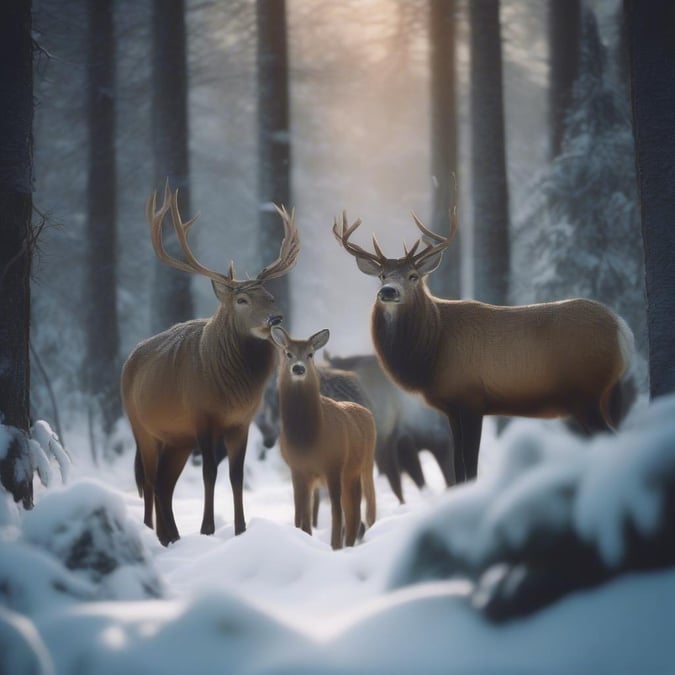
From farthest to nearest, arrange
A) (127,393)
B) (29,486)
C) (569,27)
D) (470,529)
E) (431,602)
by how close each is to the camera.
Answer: (569,27) → (127,393) → (29,486) → (470,529) → (431,602)

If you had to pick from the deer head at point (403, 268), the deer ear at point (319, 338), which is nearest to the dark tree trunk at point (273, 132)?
the deer ear at point (319, 338)

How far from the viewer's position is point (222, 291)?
7195 millimetres

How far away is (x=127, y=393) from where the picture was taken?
771cm

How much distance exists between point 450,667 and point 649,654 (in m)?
0.49

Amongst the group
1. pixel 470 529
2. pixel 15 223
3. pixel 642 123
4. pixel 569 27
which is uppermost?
pixel 569 27

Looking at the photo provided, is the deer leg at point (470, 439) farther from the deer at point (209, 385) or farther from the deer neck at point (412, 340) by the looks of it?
the deer at point (209, 385)

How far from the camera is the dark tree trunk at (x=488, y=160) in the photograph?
13164mm

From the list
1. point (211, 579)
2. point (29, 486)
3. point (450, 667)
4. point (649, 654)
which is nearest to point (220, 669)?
point (450, 667)

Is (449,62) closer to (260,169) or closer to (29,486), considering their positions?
(260,169)

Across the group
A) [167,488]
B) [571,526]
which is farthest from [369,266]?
[571,526]

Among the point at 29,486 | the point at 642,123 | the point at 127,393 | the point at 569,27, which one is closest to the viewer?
the point at 29,486

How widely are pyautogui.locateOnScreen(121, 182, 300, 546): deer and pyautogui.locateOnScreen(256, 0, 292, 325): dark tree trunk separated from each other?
5.83 metres

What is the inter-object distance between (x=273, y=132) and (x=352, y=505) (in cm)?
803

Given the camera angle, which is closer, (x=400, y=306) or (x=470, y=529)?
(x=470, y=529)
